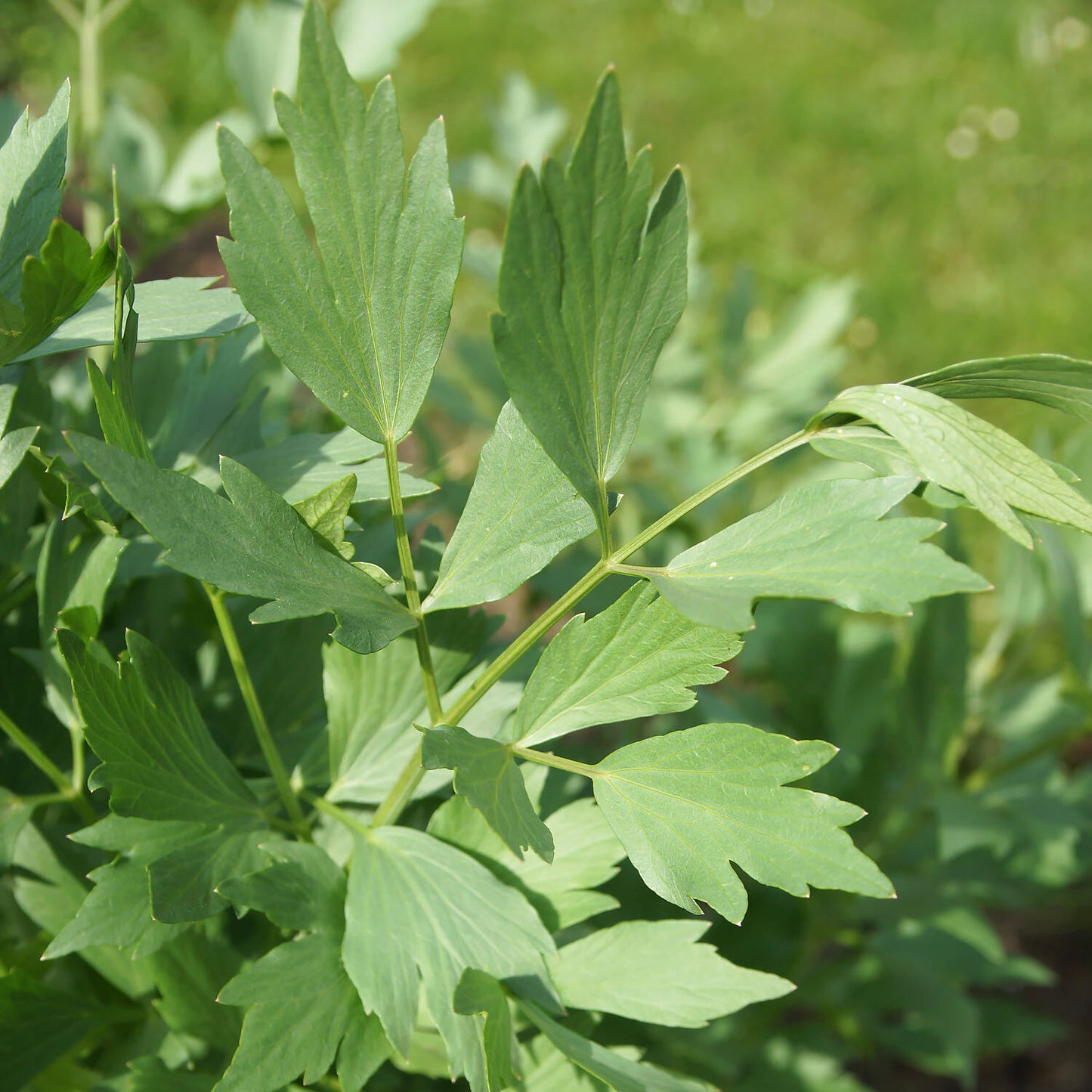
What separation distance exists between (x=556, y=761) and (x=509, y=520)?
0.11m

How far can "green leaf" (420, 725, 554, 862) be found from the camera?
447mm

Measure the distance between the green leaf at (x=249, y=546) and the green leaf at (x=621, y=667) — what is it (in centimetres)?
7

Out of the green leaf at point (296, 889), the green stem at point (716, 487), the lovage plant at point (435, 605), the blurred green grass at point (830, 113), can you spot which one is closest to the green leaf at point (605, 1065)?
the lovage plant at point (435, 605)

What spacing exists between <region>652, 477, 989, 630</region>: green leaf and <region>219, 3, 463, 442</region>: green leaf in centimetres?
16

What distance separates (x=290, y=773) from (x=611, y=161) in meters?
0.41

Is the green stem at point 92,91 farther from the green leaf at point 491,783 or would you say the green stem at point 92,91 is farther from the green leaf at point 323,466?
the green leaf at point 491,783

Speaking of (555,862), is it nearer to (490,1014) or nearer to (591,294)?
(490,1014)

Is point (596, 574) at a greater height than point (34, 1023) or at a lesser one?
greater

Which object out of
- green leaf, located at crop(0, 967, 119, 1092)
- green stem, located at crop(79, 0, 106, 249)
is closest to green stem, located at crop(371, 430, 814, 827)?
green leaf, located at crop(0, 967, 119, 1092)

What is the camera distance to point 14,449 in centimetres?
47

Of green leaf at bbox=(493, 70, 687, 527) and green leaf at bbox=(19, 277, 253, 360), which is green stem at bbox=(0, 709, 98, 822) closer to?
green leaf at bbox=(19, 277, 253, 360)

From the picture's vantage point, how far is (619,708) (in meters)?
0.50

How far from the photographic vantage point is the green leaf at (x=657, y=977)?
0.53 m

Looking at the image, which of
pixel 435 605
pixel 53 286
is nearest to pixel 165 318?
pixel 53 286
